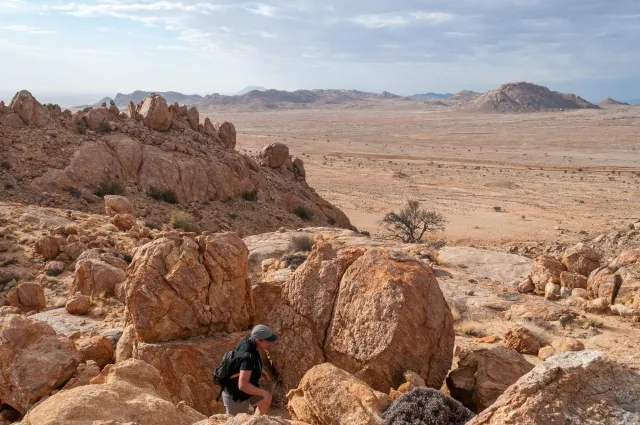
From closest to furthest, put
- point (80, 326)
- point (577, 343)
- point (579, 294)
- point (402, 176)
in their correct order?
1. point (577, 343)
2. point (80, 326)
3. point (579, 294)
4. point (402, 176)

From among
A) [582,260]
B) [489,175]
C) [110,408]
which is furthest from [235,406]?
[489,175]

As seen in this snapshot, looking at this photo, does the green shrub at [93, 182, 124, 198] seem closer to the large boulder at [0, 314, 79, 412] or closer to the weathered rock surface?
the large boulder at [0, 314, 79, 412]

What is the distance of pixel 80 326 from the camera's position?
11234 mm

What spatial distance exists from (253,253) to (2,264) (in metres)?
7.37

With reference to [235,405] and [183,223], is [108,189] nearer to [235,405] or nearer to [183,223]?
[183,223]

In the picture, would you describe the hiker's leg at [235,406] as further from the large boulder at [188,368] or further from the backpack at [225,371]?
the large boulder at [188,368]

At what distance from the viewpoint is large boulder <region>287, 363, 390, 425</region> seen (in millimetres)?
6059

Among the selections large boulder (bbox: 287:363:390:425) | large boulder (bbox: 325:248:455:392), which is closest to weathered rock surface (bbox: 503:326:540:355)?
large boulder (bbox: 325:248:455:392)

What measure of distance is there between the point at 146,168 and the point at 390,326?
21.0m

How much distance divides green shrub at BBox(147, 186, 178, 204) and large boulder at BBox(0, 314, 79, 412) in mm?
17228

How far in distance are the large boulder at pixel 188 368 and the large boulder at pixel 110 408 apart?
4.14 feet

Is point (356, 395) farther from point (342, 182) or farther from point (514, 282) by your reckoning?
point (342, 182)

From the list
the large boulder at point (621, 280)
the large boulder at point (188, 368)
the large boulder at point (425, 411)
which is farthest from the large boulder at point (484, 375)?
the large boulder at point (621, 280)

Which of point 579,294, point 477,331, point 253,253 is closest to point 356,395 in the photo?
point 477,331
